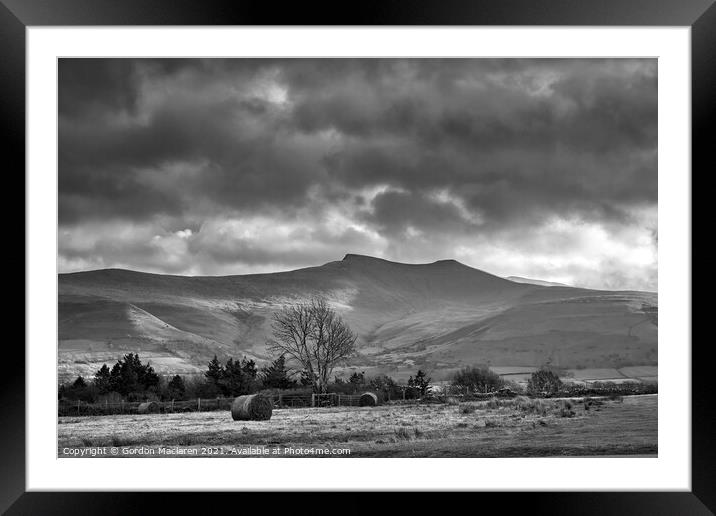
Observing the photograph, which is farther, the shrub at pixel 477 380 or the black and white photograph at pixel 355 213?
the shrub at pixel 477 380

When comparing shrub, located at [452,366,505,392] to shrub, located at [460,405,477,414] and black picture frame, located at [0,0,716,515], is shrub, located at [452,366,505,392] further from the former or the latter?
black picture frame, located at [0,0,716,515]

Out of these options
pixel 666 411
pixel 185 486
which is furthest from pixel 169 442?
pixel 666 411

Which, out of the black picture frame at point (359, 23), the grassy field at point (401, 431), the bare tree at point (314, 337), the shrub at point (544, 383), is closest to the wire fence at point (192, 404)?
the grassy field at point (401, 431)

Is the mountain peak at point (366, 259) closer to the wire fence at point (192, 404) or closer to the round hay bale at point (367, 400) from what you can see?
the wire fence at point (192, 404)

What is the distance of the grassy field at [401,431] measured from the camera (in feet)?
26.5

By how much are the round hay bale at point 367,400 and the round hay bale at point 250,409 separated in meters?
2.37

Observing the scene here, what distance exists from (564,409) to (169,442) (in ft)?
21.2

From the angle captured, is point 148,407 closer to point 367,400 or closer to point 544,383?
point 367,400

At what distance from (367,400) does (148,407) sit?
357cm

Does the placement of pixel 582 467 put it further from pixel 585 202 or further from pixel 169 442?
pixel 585 202

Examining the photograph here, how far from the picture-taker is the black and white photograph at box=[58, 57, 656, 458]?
11.2 metres

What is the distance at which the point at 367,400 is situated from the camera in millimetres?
11023

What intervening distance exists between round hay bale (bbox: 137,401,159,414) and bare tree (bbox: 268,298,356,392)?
120 inches

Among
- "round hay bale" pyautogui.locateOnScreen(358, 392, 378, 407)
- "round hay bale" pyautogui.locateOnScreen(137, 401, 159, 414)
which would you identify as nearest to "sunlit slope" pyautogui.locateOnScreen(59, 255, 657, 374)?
"round hay bale" pyautogui.locateOnScreen(137, 401, 159, 414)
